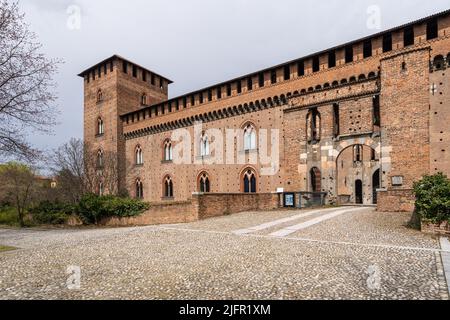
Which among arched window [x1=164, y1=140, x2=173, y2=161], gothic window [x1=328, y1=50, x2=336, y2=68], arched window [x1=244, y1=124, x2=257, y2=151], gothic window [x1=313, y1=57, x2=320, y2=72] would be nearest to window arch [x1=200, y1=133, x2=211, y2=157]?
arched window [x1=244, y1=124, x2=257, y2=151]

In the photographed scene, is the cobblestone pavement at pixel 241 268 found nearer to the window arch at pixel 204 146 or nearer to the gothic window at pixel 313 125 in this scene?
the gothic window at pixel 313 125

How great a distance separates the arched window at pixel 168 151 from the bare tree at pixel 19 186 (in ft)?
39.8

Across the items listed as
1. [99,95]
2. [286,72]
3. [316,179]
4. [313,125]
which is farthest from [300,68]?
[99,95]

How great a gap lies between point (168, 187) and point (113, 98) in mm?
12713

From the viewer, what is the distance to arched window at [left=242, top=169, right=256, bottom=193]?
23.5m

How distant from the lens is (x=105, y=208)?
1770 centimetres

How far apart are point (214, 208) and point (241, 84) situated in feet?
42.6

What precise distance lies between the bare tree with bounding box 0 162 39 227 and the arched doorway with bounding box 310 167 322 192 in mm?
21575

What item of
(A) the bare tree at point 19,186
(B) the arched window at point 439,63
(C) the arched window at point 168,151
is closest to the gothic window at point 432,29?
(B) the arched window at point 439,63

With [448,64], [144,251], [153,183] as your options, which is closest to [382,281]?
[144,251]

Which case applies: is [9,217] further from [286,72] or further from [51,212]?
[286,72]

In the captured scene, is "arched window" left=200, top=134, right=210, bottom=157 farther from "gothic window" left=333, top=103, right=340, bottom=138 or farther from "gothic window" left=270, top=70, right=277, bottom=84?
"gothic window" left=333, top=103, right=340, bottom=138

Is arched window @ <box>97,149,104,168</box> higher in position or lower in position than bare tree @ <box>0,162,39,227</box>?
higher

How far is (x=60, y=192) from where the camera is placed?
24.4 m
